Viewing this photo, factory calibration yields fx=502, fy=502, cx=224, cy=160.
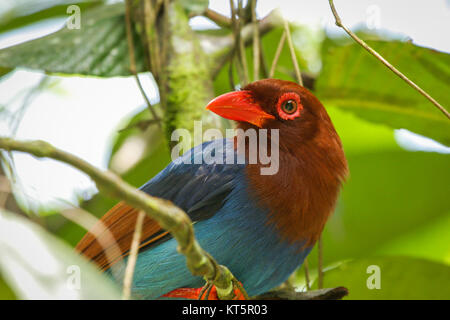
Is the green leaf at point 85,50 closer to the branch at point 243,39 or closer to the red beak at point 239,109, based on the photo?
the branch at point 243,39

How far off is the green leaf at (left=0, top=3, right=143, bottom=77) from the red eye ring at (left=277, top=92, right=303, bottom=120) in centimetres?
112

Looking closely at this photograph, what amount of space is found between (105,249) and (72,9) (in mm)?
1984

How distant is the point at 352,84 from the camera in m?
3.23

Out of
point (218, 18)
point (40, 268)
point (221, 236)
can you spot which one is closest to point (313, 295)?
point (221, 236)

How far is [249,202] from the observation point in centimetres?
217

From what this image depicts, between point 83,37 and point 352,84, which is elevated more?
point 83,37

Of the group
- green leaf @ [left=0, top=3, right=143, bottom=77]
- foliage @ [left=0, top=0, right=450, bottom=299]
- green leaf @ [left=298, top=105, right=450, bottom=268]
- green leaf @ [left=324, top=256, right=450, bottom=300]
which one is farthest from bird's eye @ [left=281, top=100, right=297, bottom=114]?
green leaf @ [left=298, top=105, right=450, bottom=268]

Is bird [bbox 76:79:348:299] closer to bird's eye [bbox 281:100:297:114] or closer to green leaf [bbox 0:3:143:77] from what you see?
bird's eye [bbox 281:100:297:114]

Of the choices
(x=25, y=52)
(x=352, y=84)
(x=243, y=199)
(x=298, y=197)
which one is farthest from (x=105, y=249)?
(x=352, y=84)

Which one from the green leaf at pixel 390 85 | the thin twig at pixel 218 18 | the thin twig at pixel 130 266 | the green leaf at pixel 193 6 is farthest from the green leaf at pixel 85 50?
the thin twig at pixel 130 266
